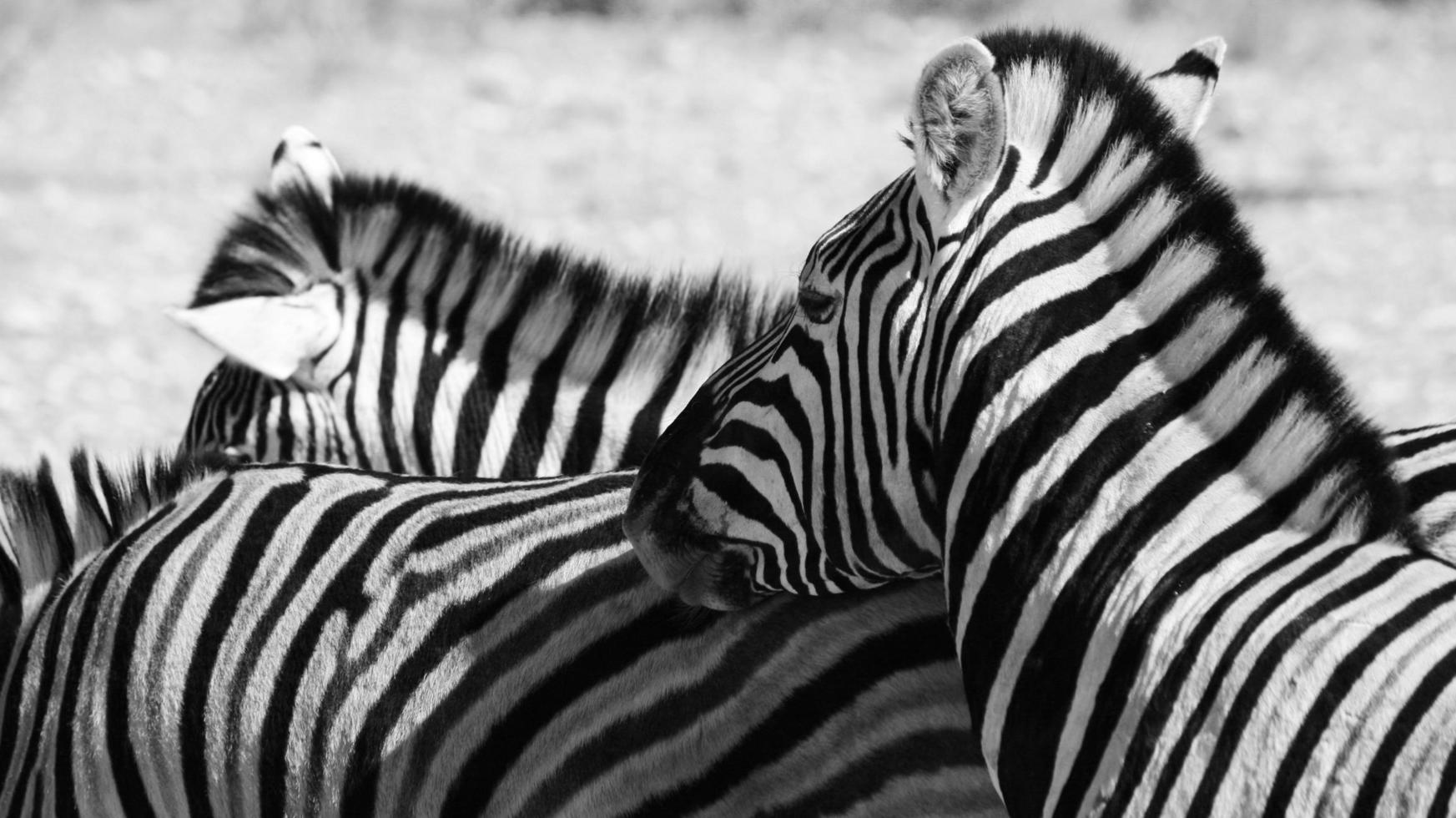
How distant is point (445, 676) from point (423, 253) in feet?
6.39

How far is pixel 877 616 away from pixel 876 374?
0.38m

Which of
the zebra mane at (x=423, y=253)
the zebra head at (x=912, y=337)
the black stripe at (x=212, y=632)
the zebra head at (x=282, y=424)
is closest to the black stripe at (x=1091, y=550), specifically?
the zebra head at (x=912, y=337)

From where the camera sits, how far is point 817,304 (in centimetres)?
231

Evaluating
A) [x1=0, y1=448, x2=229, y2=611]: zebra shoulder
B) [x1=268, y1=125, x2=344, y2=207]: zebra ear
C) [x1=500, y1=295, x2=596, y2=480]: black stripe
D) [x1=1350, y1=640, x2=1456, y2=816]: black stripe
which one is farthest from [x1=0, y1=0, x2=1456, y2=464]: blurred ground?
[x1=1350, y1=640, x2=1456, y2=816]: black stripe

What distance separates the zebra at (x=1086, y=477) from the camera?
1.90m

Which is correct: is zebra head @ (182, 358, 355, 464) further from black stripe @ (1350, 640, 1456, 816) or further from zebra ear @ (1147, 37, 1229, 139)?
black stripe @ (1350, 640, 1456, 816)

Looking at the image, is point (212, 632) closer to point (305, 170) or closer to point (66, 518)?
point (66, 518)

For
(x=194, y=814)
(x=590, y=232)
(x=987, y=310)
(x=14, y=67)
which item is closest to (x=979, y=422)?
(x=987, y=310)

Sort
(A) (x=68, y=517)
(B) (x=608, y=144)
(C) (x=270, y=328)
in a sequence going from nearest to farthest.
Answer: (A) (x=68, y=517)
(C) (x=270, y=328)
(B) (x=608, y=144)

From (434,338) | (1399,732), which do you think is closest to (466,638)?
(1399,732)

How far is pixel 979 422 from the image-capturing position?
214 centimetres

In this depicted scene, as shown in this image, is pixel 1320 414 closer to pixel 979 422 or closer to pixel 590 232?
pixel 979 422

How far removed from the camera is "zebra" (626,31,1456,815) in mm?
1901

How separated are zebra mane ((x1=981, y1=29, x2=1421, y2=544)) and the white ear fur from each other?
2219 mm
